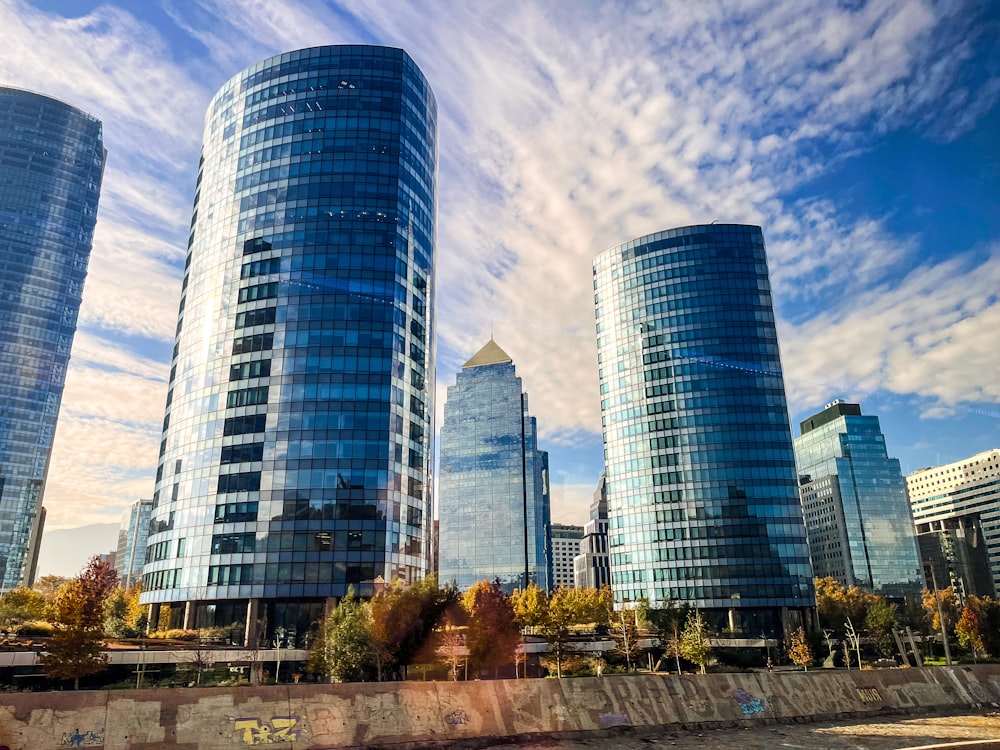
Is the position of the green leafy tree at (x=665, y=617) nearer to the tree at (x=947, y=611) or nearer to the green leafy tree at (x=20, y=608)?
the tree at (x=947, y=611)

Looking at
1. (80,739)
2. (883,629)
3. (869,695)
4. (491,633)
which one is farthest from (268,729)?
(883,629)

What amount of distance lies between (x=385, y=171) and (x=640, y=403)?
6748 centimetres

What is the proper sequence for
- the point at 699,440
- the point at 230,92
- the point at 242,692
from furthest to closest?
the point at 699,440, the point at 230,92, the point at 242,692

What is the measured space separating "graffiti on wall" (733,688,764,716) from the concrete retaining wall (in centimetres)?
7

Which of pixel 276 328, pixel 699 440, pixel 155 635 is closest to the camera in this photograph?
pixel 155 635

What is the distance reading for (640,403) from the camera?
441ft

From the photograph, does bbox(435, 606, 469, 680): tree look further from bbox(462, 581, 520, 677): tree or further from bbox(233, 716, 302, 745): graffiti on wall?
bbox(233, 716, 302, 745): graffiti on wall

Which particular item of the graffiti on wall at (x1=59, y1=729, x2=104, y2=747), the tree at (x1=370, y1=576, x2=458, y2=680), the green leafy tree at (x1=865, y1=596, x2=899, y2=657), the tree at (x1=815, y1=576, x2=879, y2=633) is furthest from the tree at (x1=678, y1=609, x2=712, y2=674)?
the graffiti on wall at (x1=59, y1=729, x2=104, y2=747)

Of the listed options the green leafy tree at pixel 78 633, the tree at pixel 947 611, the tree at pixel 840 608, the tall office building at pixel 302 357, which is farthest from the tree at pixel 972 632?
the green leafy tree at pixel 78 633

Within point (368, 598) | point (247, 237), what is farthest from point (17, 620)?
point (247, 237)

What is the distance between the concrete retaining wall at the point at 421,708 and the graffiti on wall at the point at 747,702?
0.24 feet

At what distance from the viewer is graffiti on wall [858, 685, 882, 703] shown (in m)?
46.2

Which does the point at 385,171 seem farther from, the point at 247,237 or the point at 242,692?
the point at 242,692

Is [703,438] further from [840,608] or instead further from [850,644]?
[840,608]
